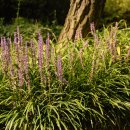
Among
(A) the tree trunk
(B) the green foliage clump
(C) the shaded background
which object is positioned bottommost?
(B) the green foliage clump

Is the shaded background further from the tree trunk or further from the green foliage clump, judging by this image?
the green foliage clump

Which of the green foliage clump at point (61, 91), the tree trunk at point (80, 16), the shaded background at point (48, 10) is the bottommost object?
the green foliage clump at point (61, 91)

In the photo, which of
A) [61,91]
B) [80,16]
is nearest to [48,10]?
[80,16]

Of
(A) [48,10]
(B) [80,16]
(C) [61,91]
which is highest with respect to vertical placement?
(A) [48,10]

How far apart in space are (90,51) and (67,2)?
613cm

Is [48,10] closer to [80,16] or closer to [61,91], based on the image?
[80,16]

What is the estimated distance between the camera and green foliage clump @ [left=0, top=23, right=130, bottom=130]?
18.5ft

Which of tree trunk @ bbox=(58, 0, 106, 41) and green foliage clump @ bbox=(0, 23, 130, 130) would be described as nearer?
green foliage clump @ bbox=(0, 23, 130, 130)

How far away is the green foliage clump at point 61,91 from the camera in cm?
564

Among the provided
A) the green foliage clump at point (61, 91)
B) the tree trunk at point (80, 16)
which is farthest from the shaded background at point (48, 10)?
the green foliage clump at point (61, 91)

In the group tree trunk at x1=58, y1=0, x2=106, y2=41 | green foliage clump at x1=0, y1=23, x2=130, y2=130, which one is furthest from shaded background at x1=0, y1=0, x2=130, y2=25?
green foliage clump at x1=0, y1=23, x2=130, y2=130

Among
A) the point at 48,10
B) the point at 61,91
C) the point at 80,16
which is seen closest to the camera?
the point at 61,91

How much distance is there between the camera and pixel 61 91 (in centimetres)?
589

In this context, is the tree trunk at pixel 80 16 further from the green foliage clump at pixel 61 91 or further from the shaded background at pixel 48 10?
the shaded background at pixel 48 10
